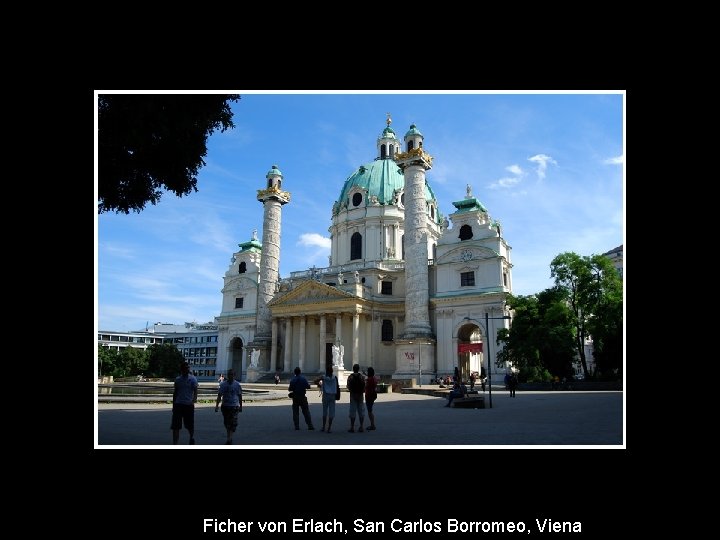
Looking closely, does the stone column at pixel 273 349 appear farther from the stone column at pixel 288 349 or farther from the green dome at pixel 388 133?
the green dome at pixel 388 133

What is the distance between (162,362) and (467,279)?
145 feet

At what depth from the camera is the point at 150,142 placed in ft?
39.6

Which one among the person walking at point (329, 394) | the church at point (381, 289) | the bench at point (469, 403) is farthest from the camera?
the church at point (381, 289)

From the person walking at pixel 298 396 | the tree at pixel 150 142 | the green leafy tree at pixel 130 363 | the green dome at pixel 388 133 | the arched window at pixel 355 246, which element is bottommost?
the green leafy tree at pixel 130 363

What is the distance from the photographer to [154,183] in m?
13.6

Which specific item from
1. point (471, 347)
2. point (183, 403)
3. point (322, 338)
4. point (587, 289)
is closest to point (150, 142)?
point (183, 403)

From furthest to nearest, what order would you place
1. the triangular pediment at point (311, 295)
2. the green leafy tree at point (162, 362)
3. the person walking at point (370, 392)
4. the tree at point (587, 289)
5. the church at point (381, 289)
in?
1. the green leafy tree at point (162, 362)
2. the triangular pediment at point (311, 295)
3. the church at point (381, 289)
4. the tree at point (587, 289)
5. the person walking at point (370, 392)

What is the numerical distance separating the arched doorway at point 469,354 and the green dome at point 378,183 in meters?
19.8

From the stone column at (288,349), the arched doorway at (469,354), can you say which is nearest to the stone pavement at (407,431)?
the arched doorway at (469,354)

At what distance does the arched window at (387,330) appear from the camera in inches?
2234
